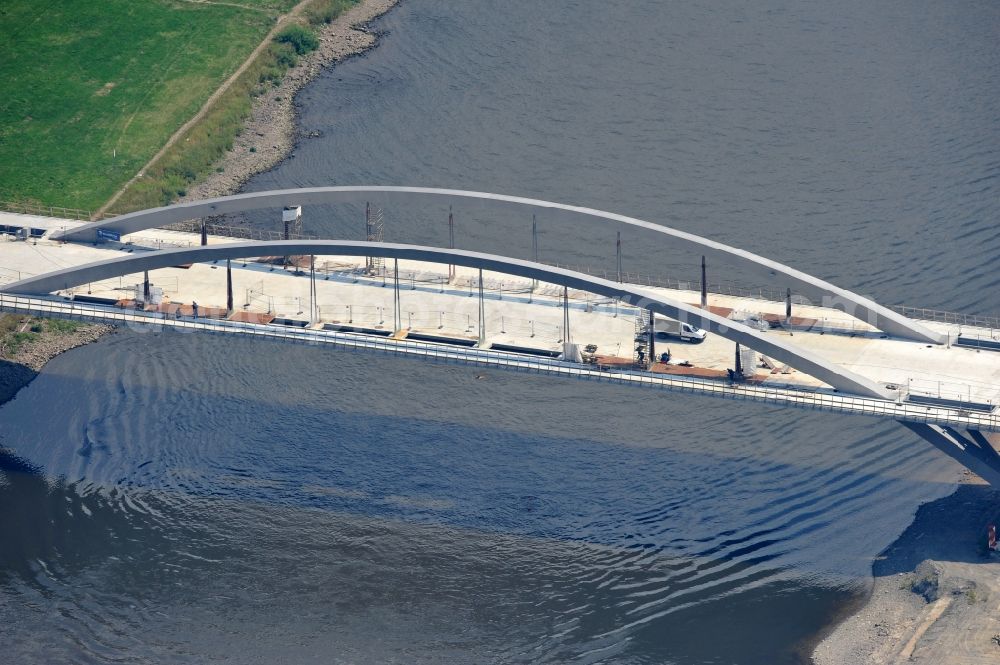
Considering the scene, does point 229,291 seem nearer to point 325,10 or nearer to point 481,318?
point 481,318

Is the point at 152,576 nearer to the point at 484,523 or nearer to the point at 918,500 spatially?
the point at 484,523

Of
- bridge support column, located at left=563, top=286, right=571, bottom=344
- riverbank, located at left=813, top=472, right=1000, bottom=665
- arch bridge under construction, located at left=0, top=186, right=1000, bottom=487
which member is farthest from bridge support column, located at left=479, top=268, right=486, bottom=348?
riverbank, located at left=813, top=472, right=1000, bottom=665

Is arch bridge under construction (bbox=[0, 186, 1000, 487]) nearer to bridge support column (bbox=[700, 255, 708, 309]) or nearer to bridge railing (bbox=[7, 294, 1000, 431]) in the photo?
bridge railing (bbox=[7, 294, 1000, 431])

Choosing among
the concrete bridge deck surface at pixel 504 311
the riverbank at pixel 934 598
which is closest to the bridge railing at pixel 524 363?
the concrete bridge deck surface at pixel 504 311

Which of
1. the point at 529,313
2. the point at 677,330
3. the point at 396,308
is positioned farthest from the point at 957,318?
the point at 396,308

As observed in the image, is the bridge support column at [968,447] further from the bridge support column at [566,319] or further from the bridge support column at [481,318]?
the bridge support column at [481,318]
